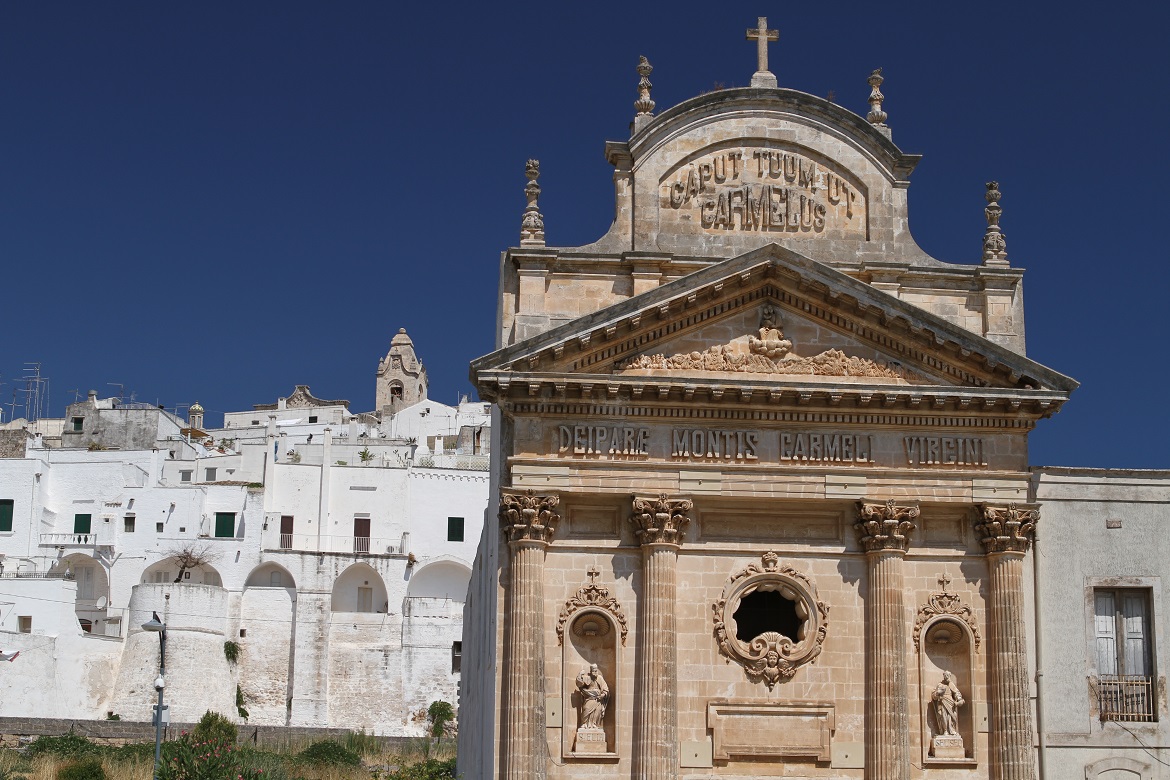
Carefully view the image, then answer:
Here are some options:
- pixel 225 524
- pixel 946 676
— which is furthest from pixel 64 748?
pixel 946 676

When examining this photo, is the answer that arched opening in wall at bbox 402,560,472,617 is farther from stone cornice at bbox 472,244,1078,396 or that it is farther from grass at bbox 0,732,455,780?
stone cornice at bbox 472,244,1078,396

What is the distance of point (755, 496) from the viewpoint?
2458cm

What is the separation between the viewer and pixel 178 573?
3049 inches

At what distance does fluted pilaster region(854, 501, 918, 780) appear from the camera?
78.2 ft

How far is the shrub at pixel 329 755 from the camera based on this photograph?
52469mm

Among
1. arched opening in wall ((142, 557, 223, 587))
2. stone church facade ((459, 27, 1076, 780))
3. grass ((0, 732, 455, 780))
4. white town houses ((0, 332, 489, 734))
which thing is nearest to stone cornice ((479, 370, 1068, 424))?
stone church facade ((459, 27, 1076, 780))

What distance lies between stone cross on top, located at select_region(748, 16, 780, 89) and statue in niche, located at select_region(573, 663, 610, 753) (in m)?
10.7

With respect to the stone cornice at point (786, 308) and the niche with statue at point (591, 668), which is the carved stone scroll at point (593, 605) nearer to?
the niche with statue at point (591, 668)

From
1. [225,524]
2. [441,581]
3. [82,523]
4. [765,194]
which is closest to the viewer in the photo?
[765,194]

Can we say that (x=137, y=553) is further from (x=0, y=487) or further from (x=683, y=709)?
(x=683, y=709)

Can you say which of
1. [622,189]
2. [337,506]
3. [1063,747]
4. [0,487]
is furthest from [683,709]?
[0,487]

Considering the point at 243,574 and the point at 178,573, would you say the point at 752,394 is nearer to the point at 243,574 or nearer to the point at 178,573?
the point at 243,574

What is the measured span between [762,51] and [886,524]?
8897mm

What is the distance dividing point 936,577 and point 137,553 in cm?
5949
